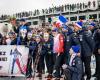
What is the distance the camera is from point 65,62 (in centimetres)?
1246

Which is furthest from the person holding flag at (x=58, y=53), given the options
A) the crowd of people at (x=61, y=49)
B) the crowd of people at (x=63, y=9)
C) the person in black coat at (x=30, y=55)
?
the crowd of people at (x=63, y=9)

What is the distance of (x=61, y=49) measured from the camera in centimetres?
1245

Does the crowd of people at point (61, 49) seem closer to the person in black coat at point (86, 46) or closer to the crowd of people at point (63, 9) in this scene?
the person in black coat at point (86, 46)

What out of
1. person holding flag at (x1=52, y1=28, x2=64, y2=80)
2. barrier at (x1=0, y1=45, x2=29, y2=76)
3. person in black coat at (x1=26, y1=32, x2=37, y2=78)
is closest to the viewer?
person holding flag at (x1=52, y1=28, x2=64, y2=80)

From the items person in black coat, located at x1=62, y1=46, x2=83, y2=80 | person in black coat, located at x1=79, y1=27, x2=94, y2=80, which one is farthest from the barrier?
person in black coat, located at x1=62, y1=46, x2=83, y2=80

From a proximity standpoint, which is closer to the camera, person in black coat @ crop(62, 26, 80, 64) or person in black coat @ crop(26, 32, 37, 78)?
person in black coat @ crop(62, 26, 80, 64)

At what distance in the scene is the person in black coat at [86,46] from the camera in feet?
39.0

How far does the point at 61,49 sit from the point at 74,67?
215cm

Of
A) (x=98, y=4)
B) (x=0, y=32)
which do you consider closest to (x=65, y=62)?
(x=0, y=32)

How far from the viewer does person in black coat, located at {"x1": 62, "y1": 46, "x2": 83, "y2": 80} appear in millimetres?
10305

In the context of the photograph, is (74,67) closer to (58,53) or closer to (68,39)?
(68,39)

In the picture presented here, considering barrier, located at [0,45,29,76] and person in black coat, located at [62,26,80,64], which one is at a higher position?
person in black coat, located at [62,26,80,64]

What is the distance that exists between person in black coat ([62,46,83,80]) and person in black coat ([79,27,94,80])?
145cm

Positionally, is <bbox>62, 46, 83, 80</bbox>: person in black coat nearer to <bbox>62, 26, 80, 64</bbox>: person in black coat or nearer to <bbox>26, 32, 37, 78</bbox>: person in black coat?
<bbox>62, 26, 80, 64</bbox>: person in black coat
